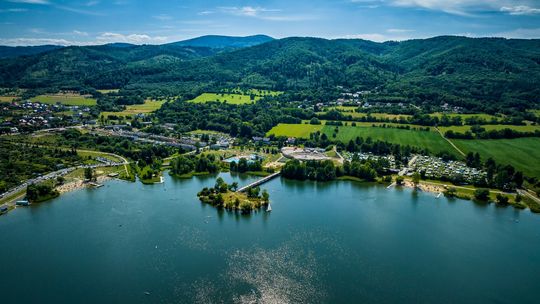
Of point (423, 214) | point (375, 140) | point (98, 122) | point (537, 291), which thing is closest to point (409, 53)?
point (375, 140)

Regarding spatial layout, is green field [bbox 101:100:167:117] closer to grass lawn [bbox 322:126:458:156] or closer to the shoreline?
grass lawn [bbox 322:126:458:156]

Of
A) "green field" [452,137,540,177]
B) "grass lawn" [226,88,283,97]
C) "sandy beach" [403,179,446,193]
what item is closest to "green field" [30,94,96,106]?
"grass lawn" [226,88,283,97]

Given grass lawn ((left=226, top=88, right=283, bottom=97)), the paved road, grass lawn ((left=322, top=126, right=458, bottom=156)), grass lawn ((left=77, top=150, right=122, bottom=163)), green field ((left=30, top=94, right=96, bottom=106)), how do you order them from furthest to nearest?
grass lawn ((left=226, top=88, right=283, bottom=97)) → green field ((left=30, top=94, right=96, bottom=106)) → grass lawn ((left=322, top=126, right=458, bottom=156)) → grass lawn ((left=77, top=150, right=122, bottom=163)) → the paved road

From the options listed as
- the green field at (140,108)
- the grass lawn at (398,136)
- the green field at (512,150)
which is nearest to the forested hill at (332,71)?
the green field at (140,108)

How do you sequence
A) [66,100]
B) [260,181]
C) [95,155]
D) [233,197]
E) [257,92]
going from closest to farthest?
[233,197] → [260,181] → [95,155] → [66,100] → [257,92]

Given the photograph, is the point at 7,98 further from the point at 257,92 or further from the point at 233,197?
the point at 233,197

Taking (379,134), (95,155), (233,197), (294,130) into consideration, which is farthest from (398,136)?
(95,155)

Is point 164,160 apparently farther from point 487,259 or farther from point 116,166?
point 487,259
